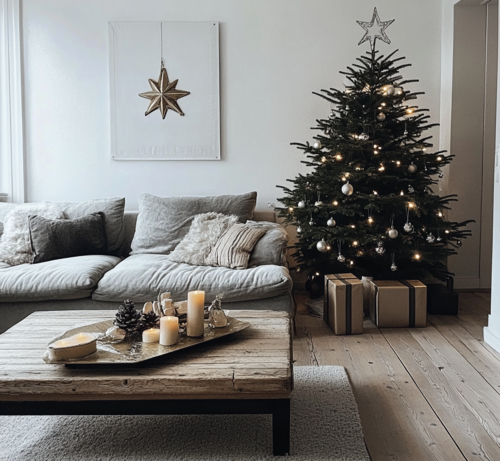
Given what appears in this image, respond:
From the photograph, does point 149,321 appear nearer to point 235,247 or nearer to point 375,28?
point 235,247

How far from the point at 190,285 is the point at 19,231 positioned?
52.3 inches

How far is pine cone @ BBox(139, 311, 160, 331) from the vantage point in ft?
6.59

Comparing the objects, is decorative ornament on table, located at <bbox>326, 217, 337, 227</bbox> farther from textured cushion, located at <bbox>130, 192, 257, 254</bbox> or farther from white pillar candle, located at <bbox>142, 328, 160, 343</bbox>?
white pillar candle, located at <bbox>142, 328, 160, 343</bbox>

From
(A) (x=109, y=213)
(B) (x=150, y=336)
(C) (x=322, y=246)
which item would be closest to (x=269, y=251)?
(C) (x=322, y=246)

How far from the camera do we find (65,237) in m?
3.51

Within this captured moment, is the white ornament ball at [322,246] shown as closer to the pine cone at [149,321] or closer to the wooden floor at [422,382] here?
the wooden floor at [422,382]

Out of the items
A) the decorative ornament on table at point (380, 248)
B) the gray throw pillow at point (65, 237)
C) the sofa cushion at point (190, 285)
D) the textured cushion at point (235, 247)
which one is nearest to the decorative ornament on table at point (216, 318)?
the sofa cushion at point (190, 285)

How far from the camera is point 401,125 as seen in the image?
364 centimetres

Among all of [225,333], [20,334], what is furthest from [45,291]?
[225,333]

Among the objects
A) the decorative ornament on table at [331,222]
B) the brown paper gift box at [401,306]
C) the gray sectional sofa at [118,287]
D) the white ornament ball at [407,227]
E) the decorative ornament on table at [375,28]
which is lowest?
the brown paper gift box at [401,306]

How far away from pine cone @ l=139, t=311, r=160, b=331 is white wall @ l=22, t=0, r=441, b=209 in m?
2.36

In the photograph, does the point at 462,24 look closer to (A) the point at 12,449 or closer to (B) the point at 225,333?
(B) the point at 225,333

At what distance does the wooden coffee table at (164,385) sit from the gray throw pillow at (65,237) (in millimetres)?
1667

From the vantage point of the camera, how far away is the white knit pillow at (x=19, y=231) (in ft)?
11.3
